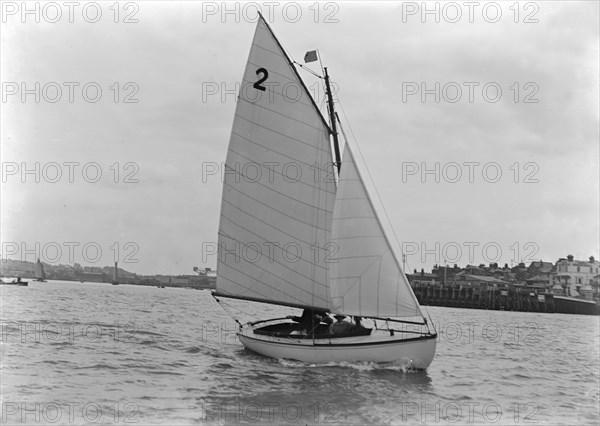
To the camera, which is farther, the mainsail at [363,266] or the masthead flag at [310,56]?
the masthead flag at [310,56]

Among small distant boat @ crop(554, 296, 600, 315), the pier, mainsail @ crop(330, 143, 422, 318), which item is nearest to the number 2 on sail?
mainsail @ crop(330, 143, 422, 318)

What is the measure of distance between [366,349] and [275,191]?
25.3 ft

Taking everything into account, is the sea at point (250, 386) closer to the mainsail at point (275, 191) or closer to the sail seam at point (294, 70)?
the mainsail at point (275, 191)

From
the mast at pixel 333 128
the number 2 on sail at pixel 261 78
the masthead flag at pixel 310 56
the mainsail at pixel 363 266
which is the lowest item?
the mainsail at pixel 363 266

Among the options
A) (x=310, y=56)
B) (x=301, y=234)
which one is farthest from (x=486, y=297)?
(x=310, y=56)

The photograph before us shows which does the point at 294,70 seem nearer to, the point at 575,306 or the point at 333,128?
the point at 333,128

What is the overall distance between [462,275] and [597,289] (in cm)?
3618

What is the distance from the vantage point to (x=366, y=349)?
25.2 m

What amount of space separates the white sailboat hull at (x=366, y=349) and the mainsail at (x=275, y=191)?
2.00 m

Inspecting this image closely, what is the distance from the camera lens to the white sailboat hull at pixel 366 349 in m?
25.2

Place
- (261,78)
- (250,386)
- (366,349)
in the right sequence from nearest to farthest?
Result: (250,386), (366,349), (261,78)

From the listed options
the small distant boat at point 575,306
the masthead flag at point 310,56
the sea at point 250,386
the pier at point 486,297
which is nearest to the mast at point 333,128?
the masthead flag at point 310,56

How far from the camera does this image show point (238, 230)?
95.2 ft

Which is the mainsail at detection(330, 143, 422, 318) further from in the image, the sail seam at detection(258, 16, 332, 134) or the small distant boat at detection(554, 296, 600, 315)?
the small distant boat at detection(554, 296, 600, 315)
